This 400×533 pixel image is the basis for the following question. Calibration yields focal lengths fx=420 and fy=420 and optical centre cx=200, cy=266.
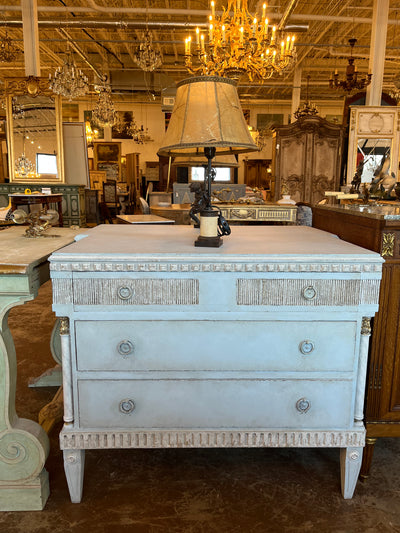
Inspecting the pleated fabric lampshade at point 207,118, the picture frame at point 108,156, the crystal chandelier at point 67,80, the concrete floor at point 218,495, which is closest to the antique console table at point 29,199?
the crystal chandelier at point 67,80

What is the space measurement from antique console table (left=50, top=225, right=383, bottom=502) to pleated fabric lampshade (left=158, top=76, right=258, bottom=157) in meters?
0.43

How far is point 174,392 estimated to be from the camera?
1.73m

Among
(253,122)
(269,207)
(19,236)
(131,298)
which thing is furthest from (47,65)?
(131,298)

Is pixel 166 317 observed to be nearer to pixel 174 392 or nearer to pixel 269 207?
pixel 174 392

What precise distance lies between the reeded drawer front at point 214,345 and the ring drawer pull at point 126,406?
0.14m

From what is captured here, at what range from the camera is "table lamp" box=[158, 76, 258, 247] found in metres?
1.70

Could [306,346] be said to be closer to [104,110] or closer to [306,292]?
[306,292]

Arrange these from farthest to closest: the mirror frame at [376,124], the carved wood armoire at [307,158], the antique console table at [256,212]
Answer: the carved wood armoire at [307,158]
the mirror frame at [376,124]
the antique console table at [256,212]

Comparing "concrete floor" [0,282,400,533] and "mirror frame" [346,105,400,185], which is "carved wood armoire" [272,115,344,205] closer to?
"mirror frame" [346,105,400,185]

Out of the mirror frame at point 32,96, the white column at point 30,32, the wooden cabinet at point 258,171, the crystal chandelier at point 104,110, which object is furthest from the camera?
the wooden cabinet at point 258,171

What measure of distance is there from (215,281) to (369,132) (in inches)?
359

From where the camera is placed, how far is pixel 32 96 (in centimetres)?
885

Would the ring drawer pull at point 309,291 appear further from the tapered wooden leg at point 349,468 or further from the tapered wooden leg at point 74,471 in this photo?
the tapered wooden leg at point 74,471

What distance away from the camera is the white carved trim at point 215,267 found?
5.19ft
